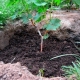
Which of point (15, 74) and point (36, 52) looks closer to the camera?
point (15, 74)

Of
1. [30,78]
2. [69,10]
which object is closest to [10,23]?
[69,10]

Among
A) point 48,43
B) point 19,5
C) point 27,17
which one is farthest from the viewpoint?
point 19,5

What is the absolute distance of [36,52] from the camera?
281cm

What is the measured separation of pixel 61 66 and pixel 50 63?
13cm

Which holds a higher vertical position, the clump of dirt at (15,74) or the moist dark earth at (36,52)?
the clump of dirt at (15,74)

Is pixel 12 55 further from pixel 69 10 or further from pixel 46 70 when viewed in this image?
pixel 69 10

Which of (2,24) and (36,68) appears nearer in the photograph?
(36,68)

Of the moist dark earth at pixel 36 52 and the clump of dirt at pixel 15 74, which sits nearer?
the clump of dirt at pixel 15 74

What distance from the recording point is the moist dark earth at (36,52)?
2.51 meters

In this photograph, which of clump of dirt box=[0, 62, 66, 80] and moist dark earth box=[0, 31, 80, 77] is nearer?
clump of dirt box=[0, 62, 66, 80]

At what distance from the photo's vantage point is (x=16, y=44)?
307cm

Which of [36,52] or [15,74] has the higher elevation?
[15,74]

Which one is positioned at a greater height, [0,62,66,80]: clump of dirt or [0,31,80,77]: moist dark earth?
[0,62,66,80]: clump of dirt

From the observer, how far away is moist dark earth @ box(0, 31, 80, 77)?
2508 mm
